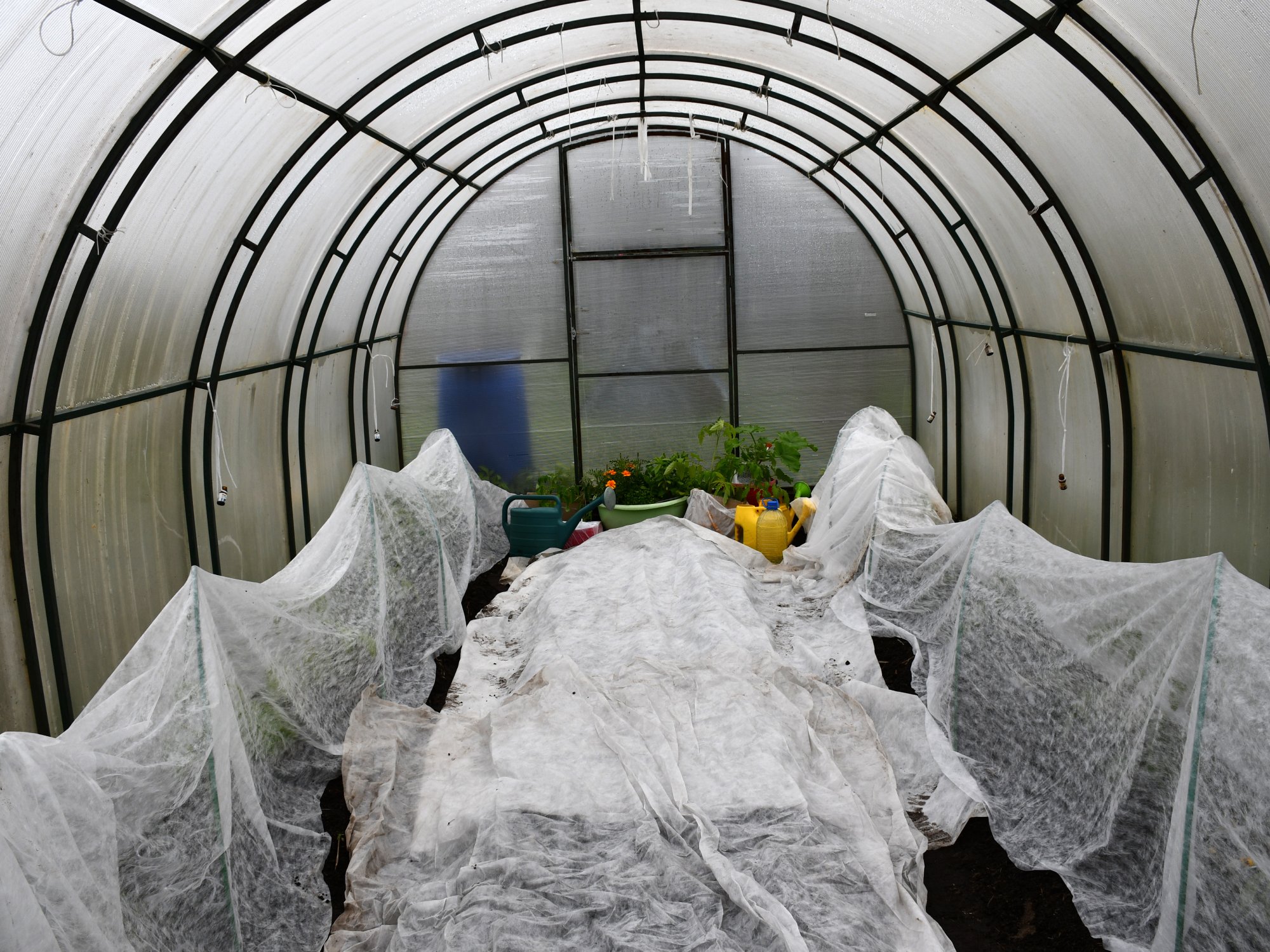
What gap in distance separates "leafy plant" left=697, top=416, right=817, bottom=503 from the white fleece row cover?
2767 millimetres

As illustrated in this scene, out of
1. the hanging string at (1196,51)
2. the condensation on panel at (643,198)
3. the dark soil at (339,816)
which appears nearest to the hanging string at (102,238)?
the dark soil at (339,816)

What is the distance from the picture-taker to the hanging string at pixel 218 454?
636 cm

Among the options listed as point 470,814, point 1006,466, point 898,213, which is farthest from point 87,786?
point 898,213

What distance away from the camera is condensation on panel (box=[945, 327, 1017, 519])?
8094 mm

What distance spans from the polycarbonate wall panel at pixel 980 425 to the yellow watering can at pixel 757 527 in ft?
4.56

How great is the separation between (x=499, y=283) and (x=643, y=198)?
66.1 inches

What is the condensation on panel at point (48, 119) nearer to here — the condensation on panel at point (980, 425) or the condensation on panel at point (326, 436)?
the condensation on panel at point (326, 436)

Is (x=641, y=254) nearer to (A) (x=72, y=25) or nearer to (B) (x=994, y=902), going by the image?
(A) (x=72, y=25)

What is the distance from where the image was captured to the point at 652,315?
418 inches

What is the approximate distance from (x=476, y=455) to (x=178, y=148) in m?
5.85

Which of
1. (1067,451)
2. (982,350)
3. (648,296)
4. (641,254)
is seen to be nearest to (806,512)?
(982,350)

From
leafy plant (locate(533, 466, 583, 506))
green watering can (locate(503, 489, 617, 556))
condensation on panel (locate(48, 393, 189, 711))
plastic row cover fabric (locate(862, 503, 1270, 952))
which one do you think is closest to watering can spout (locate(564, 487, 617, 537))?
green watering can (locate(503, 489, 617, 556))

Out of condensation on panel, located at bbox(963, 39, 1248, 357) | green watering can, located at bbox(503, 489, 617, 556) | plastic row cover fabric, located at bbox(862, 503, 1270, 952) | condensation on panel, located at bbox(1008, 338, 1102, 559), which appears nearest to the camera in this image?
plastic row cover fabric, located at bbox(862, 503, 1270, 952)

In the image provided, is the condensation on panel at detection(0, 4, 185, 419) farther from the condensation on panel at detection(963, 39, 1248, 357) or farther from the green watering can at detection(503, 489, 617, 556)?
the green watering can at detection(503, 489, 617, 556)
